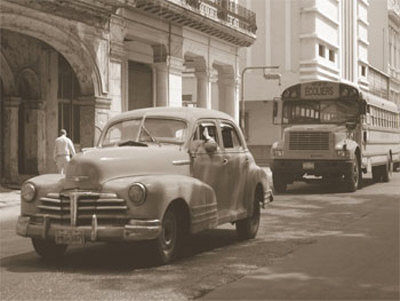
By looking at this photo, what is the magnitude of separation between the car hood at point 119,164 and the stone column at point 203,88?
2088 cm

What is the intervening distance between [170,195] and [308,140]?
472 inches

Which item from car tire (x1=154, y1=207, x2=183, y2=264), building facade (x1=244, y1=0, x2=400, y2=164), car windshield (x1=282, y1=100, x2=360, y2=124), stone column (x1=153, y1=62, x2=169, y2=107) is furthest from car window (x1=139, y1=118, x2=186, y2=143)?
building facade (x1=244, y1=0, x2=400, y2=164)

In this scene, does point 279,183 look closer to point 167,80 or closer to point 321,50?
point 167,80

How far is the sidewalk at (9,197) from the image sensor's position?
16.7 metres

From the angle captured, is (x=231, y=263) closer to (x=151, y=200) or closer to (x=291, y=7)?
(x=151, y=200)

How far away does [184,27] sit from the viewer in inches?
1061

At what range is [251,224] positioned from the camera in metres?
10.4

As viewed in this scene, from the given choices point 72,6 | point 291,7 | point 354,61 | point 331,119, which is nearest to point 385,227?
point 331,119

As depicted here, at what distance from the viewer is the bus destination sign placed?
2023 centimetres

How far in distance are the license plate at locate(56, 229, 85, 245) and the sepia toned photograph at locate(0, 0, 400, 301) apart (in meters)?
0.01

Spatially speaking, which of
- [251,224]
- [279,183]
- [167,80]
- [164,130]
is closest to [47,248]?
[164,130]

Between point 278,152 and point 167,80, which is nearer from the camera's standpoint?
point 278,152

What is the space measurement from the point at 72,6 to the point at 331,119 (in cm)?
778

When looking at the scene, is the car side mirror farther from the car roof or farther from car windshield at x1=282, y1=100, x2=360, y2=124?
car windshield at x1=282, y1=100, x2=360, y2=124
